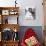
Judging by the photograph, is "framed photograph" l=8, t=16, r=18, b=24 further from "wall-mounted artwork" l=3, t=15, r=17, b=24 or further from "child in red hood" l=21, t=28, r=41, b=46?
"child in red hood" l=21, t=28, r=41, b=46

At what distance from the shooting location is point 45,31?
4.49 meters

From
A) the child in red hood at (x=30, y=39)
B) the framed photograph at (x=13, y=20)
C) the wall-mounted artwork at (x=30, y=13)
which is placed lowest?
the child in red hood at (x=30, y=39)

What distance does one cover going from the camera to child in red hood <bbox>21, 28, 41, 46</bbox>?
14.1 ft

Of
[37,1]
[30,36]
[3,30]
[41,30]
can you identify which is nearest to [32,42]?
[30,36]

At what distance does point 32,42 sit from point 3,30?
889mm

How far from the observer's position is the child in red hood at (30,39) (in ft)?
14.1

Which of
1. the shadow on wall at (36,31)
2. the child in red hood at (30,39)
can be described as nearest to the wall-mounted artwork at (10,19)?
the shadow on wall at (36,31)

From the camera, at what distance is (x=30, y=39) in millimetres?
4340

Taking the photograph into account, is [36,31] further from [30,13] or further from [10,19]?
[10,19]

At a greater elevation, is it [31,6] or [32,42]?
[31,6]

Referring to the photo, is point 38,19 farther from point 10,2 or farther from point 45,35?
point 10,2

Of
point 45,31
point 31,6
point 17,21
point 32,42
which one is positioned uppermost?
point 31,6

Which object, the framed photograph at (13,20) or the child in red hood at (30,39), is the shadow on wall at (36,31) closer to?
the child in red hood at (30,39)

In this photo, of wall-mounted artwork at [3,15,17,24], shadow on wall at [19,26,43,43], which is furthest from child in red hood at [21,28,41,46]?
wall-mounted artwork at [3,15,17,24]
